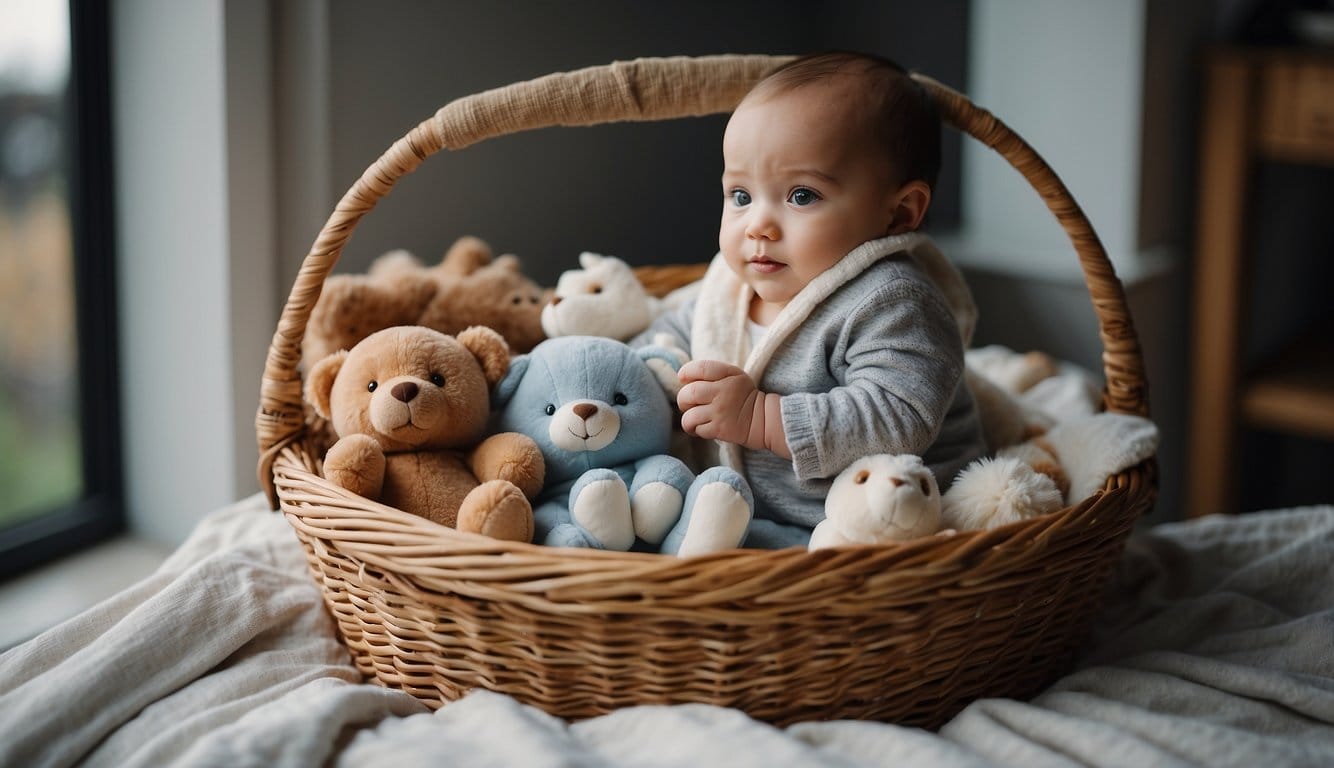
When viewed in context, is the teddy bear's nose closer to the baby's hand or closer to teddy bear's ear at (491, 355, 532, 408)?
teddy bear's ear at (491, 355, 532, 408)

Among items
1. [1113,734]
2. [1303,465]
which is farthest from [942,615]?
[1303,465]

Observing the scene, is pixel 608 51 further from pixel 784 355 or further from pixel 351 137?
pixel 784 355

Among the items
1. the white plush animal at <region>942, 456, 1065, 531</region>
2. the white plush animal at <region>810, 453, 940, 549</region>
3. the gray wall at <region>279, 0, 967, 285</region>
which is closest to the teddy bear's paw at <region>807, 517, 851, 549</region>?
the white plush animal at <region>810, 453, 940, 549</region>

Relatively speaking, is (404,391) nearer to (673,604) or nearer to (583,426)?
(583,426)

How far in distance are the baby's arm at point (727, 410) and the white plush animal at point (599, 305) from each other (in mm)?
189

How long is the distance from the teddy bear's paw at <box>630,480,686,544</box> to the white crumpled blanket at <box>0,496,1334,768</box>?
156mm

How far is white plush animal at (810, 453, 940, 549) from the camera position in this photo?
2.88 feet

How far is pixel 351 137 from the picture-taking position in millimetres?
1357

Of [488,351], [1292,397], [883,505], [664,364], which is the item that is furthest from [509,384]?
[1292,397]

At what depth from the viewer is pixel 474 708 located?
873 millimetres

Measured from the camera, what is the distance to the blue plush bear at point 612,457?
0.92 metres

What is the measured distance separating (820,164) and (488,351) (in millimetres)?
322

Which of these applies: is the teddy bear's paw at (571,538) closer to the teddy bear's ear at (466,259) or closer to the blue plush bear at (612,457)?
the blue plush bear at (612,457)

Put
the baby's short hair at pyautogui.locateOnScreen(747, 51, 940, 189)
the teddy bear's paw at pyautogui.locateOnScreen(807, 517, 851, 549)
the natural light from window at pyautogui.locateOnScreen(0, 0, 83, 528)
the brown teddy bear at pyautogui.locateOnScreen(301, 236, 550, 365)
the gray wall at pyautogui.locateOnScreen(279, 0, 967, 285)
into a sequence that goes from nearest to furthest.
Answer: the teddy bear's paw at pyautogui.locateOnScreen(807, 517, 851, 549) → the baby's short hair at pyautogui.locateOnScreen(747, 51, 940, 189) → the brown teddy bear at pyautogui.locateOnScreen(301, 236, 550, 365) → the natural light from window at pyautogui.locateOnScreen(0, 0, 83, 528) → the gray wall at pyautogui.locateOnScreen(279, 0, 967, 285)
